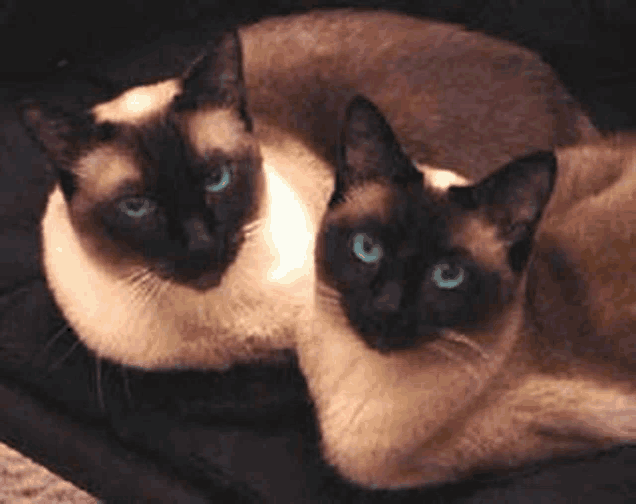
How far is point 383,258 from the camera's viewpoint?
107cm

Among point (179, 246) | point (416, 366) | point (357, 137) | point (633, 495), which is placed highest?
point (357, 137)

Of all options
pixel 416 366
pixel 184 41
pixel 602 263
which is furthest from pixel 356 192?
pixel 184 41

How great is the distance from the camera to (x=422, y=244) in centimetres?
106

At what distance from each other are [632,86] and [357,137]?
2.48ft

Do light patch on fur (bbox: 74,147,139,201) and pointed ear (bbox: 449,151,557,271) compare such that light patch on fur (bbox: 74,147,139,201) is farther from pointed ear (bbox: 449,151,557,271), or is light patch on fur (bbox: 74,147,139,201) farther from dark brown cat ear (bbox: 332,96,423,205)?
pointed ear (bbox: 449,151,557,271)

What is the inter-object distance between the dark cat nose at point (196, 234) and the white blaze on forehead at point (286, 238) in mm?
133

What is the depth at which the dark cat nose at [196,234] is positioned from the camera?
3.79ft

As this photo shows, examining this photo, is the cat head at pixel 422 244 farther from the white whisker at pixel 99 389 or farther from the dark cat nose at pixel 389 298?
the white whisker at pixel 99 389

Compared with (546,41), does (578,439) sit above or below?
below

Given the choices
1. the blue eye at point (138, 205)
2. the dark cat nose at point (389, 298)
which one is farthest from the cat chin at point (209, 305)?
the dark cat nose at point (389, 298)

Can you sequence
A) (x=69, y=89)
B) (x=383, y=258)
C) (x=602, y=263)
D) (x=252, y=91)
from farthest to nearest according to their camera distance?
(x=69, y=89), (x=252, y=91), (x=602, y=263), (x=383, y=258)

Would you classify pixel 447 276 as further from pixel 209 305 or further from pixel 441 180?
pixel 209 305

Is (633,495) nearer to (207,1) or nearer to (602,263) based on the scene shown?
(602,263)

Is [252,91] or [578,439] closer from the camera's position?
[578,439]
